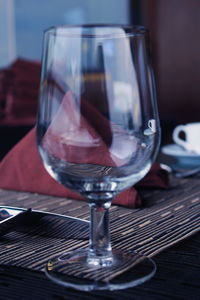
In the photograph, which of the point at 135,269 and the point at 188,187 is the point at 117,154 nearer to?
the point at 135,269

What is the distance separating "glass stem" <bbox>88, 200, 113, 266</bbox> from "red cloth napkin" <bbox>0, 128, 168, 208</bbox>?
0.22 metres

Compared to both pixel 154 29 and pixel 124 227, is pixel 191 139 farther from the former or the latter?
pixel 154 29

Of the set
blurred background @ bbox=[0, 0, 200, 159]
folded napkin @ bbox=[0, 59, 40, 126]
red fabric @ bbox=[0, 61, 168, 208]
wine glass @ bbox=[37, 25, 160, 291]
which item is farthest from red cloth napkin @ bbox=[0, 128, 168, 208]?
blurred background @ bbox=[0, 0, 200, 159]

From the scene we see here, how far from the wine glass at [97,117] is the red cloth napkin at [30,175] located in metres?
0.23

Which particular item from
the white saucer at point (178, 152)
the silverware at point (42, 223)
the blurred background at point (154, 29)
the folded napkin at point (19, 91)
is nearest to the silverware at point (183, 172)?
the white saucer at point (178, 152)

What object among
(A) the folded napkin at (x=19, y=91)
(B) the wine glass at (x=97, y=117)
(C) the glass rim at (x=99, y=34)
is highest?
(C) the glass rim at (x=99, y=34)

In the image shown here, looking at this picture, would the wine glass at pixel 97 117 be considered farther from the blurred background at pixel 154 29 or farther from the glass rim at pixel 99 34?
the blurred background at pixel 154 29

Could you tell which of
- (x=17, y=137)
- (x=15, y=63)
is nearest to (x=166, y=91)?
(x=15, y=63)

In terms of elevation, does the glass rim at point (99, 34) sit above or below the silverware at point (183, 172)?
above

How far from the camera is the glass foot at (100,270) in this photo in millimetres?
351

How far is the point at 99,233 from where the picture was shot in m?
0.40

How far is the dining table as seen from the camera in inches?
13.6

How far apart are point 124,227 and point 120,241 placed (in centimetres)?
4

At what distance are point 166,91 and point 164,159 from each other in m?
2.77
